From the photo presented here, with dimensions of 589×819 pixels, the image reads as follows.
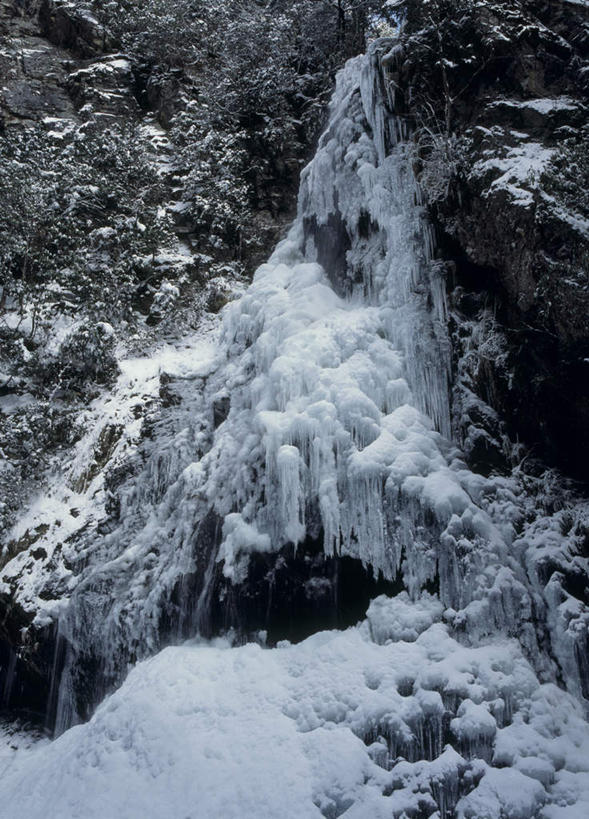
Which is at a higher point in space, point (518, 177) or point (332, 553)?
point (518, 177)

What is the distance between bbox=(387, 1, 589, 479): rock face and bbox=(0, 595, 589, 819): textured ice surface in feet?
8.08

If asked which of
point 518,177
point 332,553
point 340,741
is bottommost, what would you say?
point 340,741

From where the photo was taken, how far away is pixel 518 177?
6.34 m

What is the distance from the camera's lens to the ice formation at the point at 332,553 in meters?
4.29

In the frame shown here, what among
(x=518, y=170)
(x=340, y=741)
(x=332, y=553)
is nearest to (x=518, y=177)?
(x=518, y=170)

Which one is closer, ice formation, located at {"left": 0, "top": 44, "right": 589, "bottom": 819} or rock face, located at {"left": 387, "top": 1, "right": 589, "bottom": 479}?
ice formation, located at {"left": 0, "top": 44, "right": 589, "bottom": 819}

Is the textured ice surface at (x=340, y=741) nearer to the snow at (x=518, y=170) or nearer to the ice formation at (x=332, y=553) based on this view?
the ice formation at (x=332, y=553)

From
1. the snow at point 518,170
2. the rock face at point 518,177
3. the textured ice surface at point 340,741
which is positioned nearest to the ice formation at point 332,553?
the textured ice surface at point 340,741

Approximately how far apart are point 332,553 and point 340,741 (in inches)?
66.0

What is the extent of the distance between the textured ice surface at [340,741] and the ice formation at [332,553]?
0.02 metres

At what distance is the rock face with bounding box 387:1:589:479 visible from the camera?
18.7ft

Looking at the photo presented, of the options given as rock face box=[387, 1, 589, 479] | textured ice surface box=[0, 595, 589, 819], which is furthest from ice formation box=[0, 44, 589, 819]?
rock face box=[387, 1, 589, 479]

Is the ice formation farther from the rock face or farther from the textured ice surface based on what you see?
the rock face

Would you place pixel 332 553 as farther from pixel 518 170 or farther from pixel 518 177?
pixel 518 170
